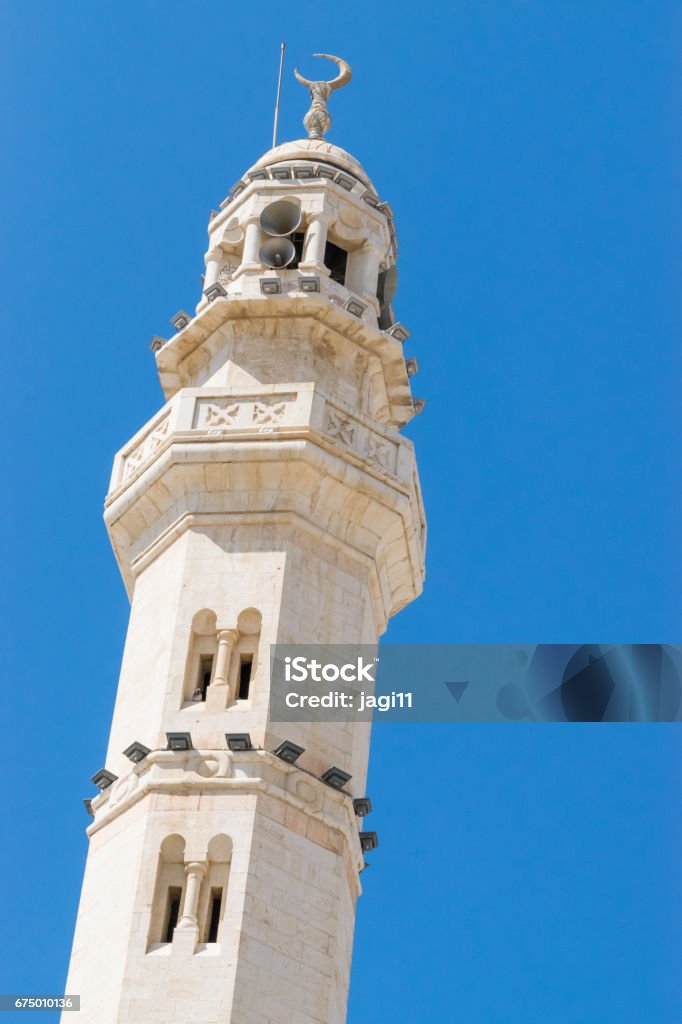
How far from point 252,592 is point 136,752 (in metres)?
3.05

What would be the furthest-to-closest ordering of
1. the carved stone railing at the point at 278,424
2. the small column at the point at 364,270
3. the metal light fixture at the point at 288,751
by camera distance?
the small column at the point at 364,270
the carved stone railing at the point at 278,424
the metal light fixture at the point at 288,751

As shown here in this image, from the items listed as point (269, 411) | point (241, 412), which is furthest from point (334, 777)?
point (241, 412)

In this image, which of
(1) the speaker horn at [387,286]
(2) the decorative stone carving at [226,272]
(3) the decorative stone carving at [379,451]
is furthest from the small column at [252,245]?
(3) the decorative stone carving at [379,451]

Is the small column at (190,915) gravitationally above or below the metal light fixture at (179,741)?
below

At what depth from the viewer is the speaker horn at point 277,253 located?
120 feet

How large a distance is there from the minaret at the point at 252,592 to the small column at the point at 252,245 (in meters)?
0.05

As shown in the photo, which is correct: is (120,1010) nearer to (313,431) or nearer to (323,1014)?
(323,1014)

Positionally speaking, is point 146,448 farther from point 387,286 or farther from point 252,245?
point 387,286

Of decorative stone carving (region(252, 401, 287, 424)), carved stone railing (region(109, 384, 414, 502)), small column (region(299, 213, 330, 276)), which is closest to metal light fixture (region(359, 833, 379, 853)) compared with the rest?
carved stone railing (region(109, 384, 414, 502))

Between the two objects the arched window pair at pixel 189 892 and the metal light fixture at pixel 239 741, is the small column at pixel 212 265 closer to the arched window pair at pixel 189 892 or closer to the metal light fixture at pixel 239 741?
the metal light fixture at pixel 239 741

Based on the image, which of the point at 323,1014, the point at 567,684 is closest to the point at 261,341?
the point at 567,684

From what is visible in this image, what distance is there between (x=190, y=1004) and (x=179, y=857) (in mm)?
2286

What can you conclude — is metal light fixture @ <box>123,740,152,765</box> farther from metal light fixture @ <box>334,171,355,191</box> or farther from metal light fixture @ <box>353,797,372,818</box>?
metal light fixture @ <box>334,171,355,191</box>

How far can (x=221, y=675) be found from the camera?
103ft
